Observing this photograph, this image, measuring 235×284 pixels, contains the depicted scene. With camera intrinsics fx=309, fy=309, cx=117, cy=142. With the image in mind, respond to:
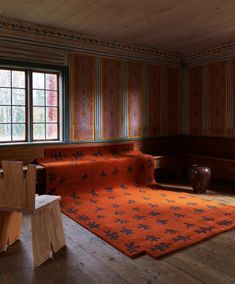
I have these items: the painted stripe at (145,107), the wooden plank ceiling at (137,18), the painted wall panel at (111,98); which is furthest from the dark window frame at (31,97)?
the painted stripe at (145,107)

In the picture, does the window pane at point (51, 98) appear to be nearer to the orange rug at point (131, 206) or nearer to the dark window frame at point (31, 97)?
the dark window frame at point (31, 97)

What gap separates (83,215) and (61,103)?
7.29ft

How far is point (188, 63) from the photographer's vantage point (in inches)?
272

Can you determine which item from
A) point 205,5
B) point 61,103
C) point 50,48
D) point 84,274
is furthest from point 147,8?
point 84,274

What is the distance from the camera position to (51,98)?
17.7ft

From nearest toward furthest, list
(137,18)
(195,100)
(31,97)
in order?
(137,18) < (31,97) < (195,100)

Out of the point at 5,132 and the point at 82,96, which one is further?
the point at 82,96

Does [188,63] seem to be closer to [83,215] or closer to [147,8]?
[147,8]

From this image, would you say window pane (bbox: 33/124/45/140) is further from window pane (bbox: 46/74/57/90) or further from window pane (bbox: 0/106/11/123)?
window pane (bbox: 46/74/57/90)

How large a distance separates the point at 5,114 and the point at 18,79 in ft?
2.01

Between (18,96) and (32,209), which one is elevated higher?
(18,96)

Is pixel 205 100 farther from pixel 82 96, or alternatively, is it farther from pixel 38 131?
pixel 38 131

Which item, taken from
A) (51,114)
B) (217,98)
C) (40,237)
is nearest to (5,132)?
(51,114)

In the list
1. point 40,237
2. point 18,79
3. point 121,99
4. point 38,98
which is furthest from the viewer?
point 121,99
